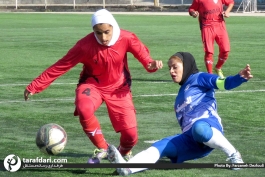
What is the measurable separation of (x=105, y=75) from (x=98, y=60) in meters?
0.21

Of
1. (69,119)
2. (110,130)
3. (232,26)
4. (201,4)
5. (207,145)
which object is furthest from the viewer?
(232,26)

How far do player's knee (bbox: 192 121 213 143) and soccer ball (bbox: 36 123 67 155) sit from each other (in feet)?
5.35

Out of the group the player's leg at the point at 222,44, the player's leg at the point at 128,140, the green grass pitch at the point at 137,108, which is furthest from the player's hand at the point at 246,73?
the player's leg at the point at 222,44

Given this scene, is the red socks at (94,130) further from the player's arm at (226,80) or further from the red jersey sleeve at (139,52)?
the player's arm at (226,80)

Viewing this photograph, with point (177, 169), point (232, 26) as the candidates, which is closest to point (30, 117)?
point (177, 169)

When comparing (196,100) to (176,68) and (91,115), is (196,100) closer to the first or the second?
(176,68)

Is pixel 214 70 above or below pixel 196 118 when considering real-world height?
below

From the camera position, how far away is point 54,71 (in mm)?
9102

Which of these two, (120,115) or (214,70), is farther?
(214,70)

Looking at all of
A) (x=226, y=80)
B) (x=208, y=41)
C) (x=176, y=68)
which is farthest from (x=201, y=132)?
(x=208, y=41)

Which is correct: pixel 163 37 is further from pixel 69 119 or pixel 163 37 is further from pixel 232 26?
pixel 69 119

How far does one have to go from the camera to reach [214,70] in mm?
18812

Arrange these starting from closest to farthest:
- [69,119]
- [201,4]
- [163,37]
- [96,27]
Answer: [96,27] < [69,119] < [201,4] < [163,37]

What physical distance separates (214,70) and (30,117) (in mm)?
7735
